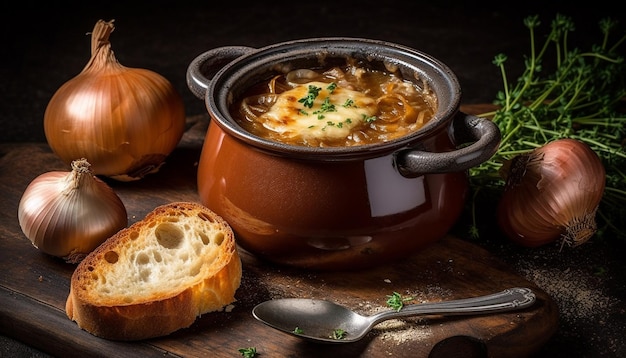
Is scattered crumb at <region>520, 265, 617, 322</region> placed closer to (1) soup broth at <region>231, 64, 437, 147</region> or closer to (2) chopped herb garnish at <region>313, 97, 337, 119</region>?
(1) soup broth at <region>231, 64, 437, 147</region>

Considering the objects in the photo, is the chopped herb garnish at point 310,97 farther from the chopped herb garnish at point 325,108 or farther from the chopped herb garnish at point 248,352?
the chopped herb garnish at point 248,352

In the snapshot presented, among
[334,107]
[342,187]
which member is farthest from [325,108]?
[342,187]

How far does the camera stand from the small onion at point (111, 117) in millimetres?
3328

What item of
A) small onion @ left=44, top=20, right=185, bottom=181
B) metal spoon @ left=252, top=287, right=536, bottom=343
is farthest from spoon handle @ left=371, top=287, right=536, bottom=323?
small onion @ left=44, top=20, right=185, bottom=181

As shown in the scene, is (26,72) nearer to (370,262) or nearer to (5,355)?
(5,355)

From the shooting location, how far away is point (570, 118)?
3566 mm

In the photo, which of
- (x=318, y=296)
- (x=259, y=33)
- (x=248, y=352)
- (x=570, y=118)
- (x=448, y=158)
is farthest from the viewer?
Result: (x=259, y=33)

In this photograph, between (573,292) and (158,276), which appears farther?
(573,292)

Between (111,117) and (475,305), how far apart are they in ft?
4.64

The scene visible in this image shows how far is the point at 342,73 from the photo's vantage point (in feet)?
10.7

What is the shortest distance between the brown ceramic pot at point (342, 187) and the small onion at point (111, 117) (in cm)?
39

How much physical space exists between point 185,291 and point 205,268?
13cm

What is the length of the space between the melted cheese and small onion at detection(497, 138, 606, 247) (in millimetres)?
560

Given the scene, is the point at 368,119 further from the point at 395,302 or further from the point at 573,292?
the point at 573,292
